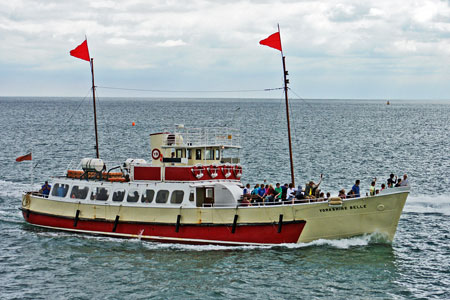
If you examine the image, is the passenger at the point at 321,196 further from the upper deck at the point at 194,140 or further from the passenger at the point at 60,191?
the passenger at the point at 60,191

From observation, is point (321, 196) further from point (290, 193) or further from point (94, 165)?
point (94, 165)

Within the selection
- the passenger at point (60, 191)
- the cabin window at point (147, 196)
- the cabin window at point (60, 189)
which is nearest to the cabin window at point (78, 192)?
the cabin window at point (60, 189)

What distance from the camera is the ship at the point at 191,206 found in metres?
30.7

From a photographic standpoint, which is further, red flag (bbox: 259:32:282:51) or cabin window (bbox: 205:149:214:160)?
cabin window (bbox: 205:149:214:160)

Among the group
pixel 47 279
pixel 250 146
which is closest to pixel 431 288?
pixel 47 279

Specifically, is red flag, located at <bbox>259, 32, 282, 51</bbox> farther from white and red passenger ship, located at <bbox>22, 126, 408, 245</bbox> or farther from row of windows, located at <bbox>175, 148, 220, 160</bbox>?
row of windows, located at <bbox>175, 148, 220, 160</bbox>

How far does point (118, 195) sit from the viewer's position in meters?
33.8

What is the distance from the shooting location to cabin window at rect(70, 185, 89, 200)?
115 feet

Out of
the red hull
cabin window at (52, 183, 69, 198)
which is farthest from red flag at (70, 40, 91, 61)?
the red hull

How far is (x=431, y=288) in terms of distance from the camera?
2620 centimetres

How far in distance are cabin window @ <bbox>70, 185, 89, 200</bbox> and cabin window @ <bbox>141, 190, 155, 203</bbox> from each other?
420cm

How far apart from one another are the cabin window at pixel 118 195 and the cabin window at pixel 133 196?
0.45 metres

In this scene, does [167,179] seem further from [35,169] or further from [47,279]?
[35,169]

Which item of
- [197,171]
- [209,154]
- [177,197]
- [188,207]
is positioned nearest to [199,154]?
[209,154]
